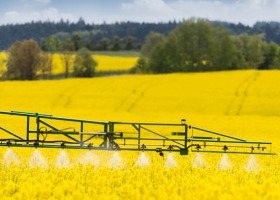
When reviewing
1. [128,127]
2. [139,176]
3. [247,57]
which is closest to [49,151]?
[139,176]

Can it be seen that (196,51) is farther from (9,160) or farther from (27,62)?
(9,160)

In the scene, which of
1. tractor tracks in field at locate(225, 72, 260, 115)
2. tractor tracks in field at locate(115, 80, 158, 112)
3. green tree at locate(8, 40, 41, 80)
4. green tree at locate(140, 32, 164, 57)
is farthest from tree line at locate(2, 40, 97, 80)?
tractor tracks in field at locate(225, 72, 260, 115)

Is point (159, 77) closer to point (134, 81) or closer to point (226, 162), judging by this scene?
point (134, 81)

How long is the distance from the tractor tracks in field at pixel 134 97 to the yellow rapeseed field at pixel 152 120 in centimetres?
7

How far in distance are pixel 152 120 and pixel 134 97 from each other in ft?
27.9

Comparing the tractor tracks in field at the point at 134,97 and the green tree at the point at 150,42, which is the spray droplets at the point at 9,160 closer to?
the tractor tracks in field at the point at 134,97

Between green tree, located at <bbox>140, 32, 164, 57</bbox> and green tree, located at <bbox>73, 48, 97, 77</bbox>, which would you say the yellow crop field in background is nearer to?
green tree, located at <bbox>140, 32, 164, 57</bbox>

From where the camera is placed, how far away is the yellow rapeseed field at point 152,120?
7596 mm

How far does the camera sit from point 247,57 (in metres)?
104

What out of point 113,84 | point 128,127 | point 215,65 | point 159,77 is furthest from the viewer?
point 215,65

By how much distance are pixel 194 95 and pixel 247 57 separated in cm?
6678

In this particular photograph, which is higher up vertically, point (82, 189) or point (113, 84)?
point (113, 84)

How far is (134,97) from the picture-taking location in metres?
39.3

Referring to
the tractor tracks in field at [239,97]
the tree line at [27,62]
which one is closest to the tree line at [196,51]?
the tree line at [27,62]
